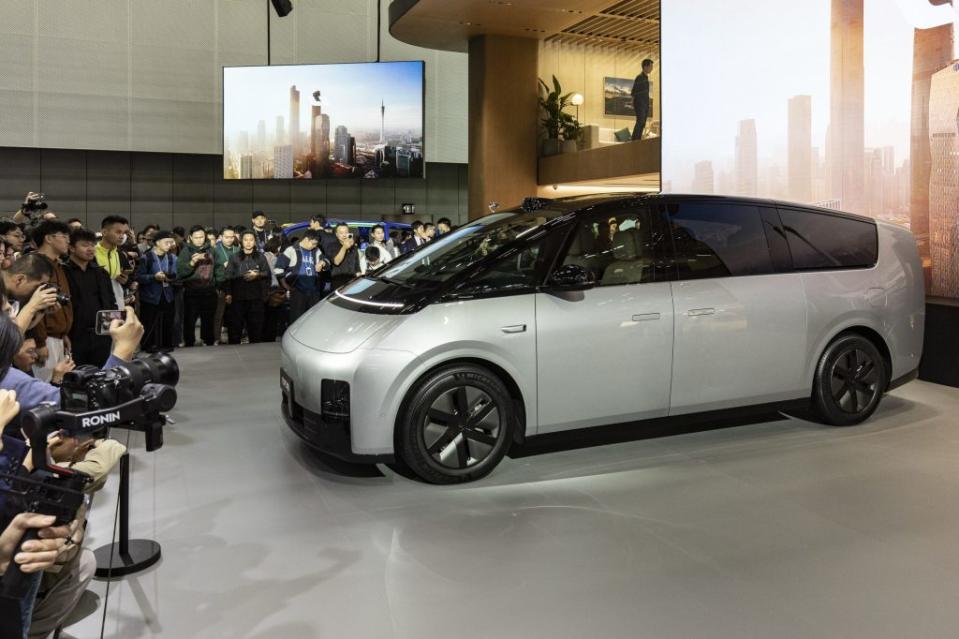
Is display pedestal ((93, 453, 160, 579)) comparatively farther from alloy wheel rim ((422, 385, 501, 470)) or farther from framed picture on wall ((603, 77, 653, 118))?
framed picture on wall ((603, 77, 653, 118))

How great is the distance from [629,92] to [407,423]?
34.0 feet

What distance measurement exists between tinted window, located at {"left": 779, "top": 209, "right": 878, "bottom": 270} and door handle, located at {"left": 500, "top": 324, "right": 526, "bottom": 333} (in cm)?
185

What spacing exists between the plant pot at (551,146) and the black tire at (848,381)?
27.1ft

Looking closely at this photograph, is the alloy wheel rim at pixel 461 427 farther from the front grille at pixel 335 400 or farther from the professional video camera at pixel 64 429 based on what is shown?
the professional video camera at pixel 64 429

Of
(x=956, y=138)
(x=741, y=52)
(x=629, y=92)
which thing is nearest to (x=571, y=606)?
(x=956, y=138)

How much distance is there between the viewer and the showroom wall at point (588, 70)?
12852 millimetres

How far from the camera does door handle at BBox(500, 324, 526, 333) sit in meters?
3.88

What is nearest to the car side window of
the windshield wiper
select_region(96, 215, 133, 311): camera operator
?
the windshield wiper

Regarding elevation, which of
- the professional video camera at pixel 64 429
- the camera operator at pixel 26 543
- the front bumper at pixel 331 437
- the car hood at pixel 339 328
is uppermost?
the car hood at pixel 339 328

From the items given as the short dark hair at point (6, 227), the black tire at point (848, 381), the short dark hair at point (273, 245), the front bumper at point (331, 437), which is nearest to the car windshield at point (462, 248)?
the front bumper at point (331, 437)

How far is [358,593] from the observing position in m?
2.76

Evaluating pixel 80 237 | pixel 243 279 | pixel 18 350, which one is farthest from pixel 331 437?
pixel 243 279

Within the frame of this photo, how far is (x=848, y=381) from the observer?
4.81 meters

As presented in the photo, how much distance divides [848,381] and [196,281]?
6745mm
